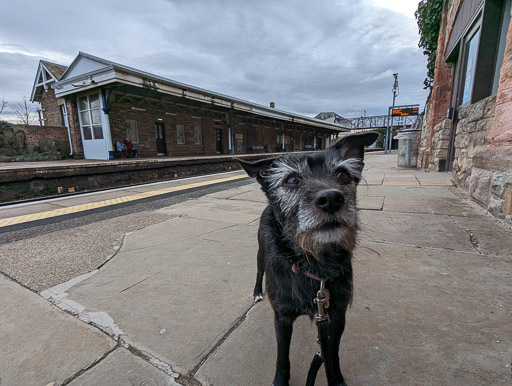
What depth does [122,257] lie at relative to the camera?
9.52 feet

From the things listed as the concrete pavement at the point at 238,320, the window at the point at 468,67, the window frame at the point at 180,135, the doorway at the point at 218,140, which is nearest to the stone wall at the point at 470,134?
the window at the point at 468,67

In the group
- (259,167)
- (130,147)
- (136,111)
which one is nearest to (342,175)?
(259,167)

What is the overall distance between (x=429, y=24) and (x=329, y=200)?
14512mm

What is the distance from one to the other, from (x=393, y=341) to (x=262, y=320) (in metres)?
0.85

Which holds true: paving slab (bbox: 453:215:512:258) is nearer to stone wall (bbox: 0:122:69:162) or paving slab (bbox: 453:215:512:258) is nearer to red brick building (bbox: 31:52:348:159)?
red brick building (bbox: 31:52:348:159)

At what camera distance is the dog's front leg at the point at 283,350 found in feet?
4.33

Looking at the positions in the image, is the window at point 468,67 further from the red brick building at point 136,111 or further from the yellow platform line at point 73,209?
the red brick building at point 136,111

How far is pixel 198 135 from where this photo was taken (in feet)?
70.4

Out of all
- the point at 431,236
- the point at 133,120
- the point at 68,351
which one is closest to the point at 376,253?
the point at 431,236

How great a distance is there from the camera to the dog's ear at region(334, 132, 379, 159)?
172 centimetres

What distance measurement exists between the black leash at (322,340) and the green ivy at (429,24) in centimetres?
1428

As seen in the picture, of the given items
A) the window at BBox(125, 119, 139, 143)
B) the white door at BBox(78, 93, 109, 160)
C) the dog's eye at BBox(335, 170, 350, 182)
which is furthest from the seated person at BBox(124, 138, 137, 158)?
Result: the dog's eye at BBox(335, 170, 350, 182)

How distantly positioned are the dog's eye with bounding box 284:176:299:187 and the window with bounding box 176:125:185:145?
19.7 metres

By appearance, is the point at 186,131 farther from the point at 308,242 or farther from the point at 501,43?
the point at 308,242
